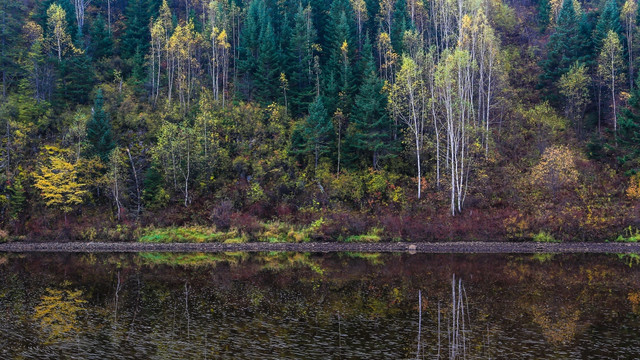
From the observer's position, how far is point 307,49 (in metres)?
70.9

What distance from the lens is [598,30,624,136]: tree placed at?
58906mm

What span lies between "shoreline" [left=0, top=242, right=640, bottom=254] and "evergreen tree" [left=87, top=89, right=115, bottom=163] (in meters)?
12.2

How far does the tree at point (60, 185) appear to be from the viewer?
55.2m

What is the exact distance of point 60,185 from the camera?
5581cm

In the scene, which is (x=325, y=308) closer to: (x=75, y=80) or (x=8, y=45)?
(x=75, y=80)

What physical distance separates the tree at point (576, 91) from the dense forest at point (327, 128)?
1.18ft

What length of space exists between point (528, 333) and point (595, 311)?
6.06 metres

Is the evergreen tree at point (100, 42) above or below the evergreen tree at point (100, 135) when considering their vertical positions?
above

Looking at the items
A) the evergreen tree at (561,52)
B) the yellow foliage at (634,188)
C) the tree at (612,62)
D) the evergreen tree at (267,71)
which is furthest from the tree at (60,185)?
the tree at (612,62)

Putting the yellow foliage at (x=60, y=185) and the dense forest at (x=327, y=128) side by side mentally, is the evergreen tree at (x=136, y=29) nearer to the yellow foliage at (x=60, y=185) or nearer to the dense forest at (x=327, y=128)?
the dense forest at (x=327, y=128)

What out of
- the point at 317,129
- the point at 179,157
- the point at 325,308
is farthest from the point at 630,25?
the point at 325,308

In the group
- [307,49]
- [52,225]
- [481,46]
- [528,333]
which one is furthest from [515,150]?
[52,225]

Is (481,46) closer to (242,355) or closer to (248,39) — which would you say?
(248,39)

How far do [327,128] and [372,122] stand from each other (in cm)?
542
